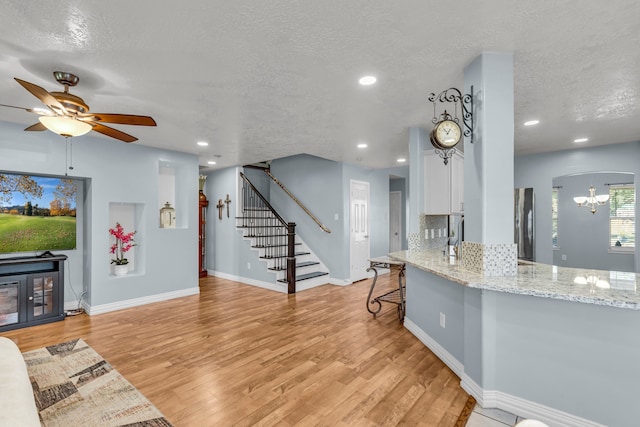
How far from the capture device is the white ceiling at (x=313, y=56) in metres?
1.83

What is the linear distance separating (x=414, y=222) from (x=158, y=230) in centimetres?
416

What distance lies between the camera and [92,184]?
4559 millimetres

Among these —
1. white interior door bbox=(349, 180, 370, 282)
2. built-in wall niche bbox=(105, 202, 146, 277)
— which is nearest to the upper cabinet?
white interior door bbox=(349, 180, 370, 282)

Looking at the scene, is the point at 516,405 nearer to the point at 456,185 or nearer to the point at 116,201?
the point at 456,185

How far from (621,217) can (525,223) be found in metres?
3.15

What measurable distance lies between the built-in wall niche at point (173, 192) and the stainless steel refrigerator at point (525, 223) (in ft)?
20.0

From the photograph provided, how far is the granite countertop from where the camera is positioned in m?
1.80

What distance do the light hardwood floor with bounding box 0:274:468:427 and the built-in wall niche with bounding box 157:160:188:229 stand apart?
1.57m

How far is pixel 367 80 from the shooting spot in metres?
2.75

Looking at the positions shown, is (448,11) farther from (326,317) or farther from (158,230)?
(158,230)

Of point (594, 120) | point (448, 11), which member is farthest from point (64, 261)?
point (594, 120)

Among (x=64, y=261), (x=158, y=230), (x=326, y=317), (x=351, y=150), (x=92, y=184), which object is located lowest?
(x=326, y=317)

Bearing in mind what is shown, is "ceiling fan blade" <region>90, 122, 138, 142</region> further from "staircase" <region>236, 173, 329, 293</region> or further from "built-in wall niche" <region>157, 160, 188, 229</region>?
"staircase" <region>236, 173, 329, 293</region>

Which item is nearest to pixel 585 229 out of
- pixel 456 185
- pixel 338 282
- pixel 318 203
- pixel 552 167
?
pixel 552 167
